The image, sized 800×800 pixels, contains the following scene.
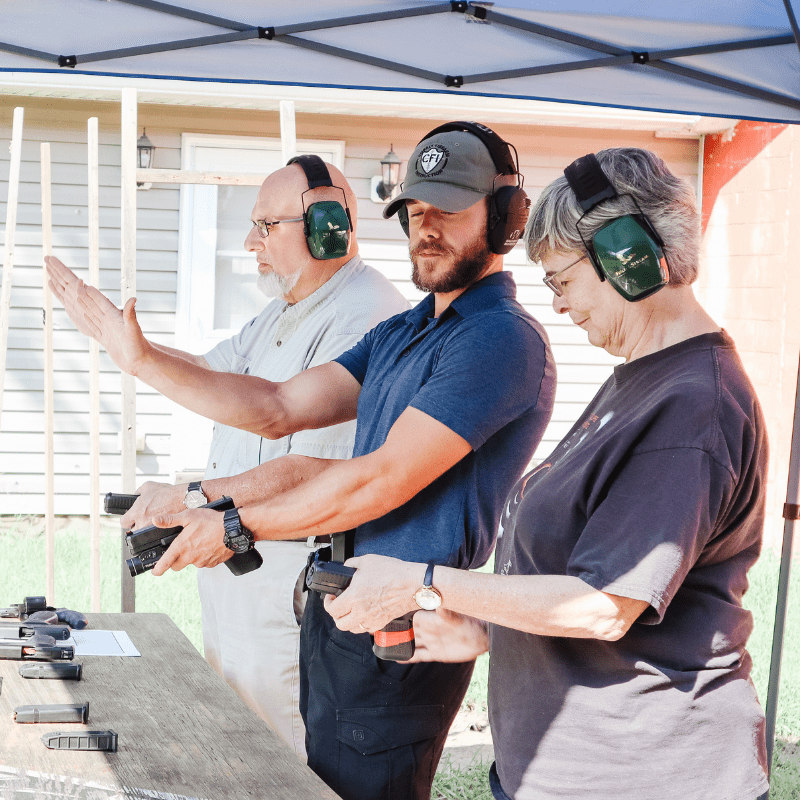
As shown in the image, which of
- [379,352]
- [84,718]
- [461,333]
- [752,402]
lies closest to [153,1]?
[379,352]

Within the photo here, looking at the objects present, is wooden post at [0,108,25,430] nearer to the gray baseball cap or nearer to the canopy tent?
the canopy tent

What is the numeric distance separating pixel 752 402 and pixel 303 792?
39.2 inches

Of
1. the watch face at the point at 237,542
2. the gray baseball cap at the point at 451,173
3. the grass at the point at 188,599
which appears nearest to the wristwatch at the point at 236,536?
the watch face at the point at 237,542

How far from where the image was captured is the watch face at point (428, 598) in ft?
4.84

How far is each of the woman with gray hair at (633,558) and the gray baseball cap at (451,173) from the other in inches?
23.4

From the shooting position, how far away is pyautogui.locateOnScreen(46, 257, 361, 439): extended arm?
243cm

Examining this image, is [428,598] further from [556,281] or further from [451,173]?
[451,173]

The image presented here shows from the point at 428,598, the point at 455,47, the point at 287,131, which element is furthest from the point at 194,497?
the point at 287,131

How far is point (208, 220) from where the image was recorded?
6688 millimetres

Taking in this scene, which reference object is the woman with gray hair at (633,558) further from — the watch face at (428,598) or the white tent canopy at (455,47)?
the white tent canopy at (455,47)

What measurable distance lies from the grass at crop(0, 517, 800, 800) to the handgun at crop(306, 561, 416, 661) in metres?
2.10

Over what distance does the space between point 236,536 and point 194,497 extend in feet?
0.90

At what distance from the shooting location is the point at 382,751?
2.05m

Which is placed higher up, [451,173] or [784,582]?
[451,173]
